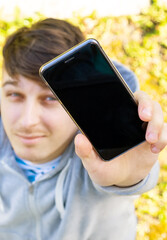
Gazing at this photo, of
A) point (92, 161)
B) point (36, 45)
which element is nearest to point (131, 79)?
point (36, 45)

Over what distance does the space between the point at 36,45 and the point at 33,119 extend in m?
0.31

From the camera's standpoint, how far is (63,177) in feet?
4.24

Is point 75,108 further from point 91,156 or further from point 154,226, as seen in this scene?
point 154,226

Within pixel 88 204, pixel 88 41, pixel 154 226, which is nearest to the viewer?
pixel 88 41

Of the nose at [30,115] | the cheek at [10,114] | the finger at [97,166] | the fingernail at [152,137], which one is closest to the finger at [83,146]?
the finger at [97,166]

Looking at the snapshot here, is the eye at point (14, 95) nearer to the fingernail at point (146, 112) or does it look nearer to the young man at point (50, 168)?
the young man at point (50, 168)

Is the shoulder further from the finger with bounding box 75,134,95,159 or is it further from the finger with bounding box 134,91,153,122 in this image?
the finger with bounding box 75,134,95,159

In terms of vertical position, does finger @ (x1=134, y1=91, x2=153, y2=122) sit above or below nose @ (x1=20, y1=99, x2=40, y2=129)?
below

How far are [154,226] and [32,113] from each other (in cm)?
132

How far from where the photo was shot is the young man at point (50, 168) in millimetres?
1005

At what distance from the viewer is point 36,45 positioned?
1.20m

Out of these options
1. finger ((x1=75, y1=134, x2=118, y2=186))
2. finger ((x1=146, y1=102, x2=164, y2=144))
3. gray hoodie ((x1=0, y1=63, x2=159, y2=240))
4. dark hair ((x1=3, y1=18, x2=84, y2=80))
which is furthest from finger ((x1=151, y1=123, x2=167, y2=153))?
dark hair ((x1=3, y1=18, x2=84, y2=80))

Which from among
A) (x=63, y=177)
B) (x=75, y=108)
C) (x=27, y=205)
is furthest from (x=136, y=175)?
(x=27, y=205)

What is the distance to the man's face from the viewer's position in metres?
1.13
